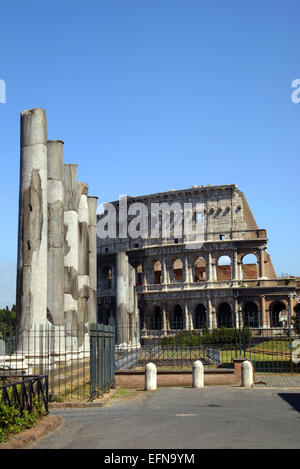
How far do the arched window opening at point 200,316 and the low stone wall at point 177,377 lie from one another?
36850 millimetres

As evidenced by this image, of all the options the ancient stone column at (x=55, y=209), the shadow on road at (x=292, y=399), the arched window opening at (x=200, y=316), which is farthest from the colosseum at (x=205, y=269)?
the shadow on road at (x=292, y=399)

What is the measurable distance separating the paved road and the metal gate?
22.4 inches

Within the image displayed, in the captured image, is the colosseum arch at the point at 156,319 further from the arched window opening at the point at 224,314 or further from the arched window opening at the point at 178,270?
the arched window opening at the point at 224,314

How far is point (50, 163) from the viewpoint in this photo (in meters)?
19.9

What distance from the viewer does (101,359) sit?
14422 mm

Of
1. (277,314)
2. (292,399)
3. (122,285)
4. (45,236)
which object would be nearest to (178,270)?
(277,314)

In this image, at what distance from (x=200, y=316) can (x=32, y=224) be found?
39.9m

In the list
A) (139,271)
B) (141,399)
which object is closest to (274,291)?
(139,271)

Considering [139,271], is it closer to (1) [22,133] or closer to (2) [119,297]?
(2) [119,297]

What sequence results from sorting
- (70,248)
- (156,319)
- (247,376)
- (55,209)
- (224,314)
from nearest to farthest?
1. (247,376)
2. (55,209)
3. (70,248)
4. (224,314)
5. (156,319)

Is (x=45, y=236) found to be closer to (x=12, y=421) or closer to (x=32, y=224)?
(x=32, y=224)

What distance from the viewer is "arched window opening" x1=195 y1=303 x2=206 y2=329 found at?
54.6 metres
